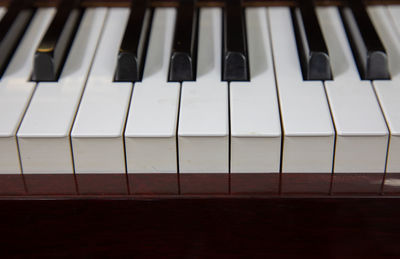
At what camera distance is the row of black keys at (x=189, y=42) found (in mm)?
1129

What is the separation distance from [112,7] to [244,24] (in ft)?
1.17

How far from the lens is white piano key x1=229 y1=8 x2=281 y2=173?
38.9 inches

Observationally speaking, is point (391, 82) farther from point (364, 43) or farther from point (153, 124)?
point (153, 124)

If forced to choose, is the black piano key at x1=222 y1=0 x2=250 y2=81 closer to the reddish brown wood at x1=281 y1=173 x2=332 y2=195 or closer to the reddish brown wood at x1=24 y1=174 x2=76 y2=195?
the reddish brown wood at x1=281 y1=173 x2=332 y2=195

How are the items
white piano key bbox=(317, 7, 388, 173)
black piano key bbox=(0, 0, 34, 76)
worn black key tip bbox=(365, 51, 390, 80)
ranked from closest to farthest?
white piano key bbox=(317, 7, 388, 173), worn black key tip bbox=(365, 51, 390, 80), black piano key bbox=(0, 0, 34, 76)

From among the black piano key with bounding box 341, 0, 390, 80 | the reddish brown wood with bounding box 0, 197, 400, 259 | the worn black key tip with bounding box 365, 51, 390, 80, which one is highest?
the black piano key with bounding box 341, 0, 390, 80

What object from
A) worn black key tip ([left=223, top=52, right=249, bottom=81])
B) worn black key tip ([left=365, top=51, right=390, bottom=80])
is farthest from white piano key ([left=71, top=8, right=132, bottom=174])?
worn black key tip ([left=365, top=51, right=390, bottom=80])

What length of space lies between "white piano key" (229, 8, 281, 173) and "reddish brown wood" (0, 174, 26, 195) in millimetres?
403

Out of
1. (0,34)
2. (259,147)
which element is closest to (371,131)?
(259,147)

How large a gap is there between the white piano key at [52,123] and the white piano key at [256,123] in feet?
1.02

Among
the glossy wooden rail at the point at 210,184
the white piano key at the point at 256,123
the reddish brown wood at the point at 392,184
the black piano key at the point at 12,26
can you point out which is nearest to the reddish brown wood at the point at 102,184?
the glossy wooden rail at the point at 210,184

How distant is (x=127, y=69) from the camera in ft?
3.73

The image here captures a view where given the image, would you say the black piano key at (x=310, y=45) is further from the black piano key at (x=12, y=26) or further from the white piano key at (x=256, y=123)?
the black piano key at (x=12, y=26)

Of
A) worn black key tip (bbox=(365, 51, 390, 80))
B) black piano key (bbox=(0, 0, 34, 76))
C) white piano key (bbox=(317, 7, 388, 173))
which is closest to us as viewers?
white piano key (bbox=(317, 7, 388, 173))
